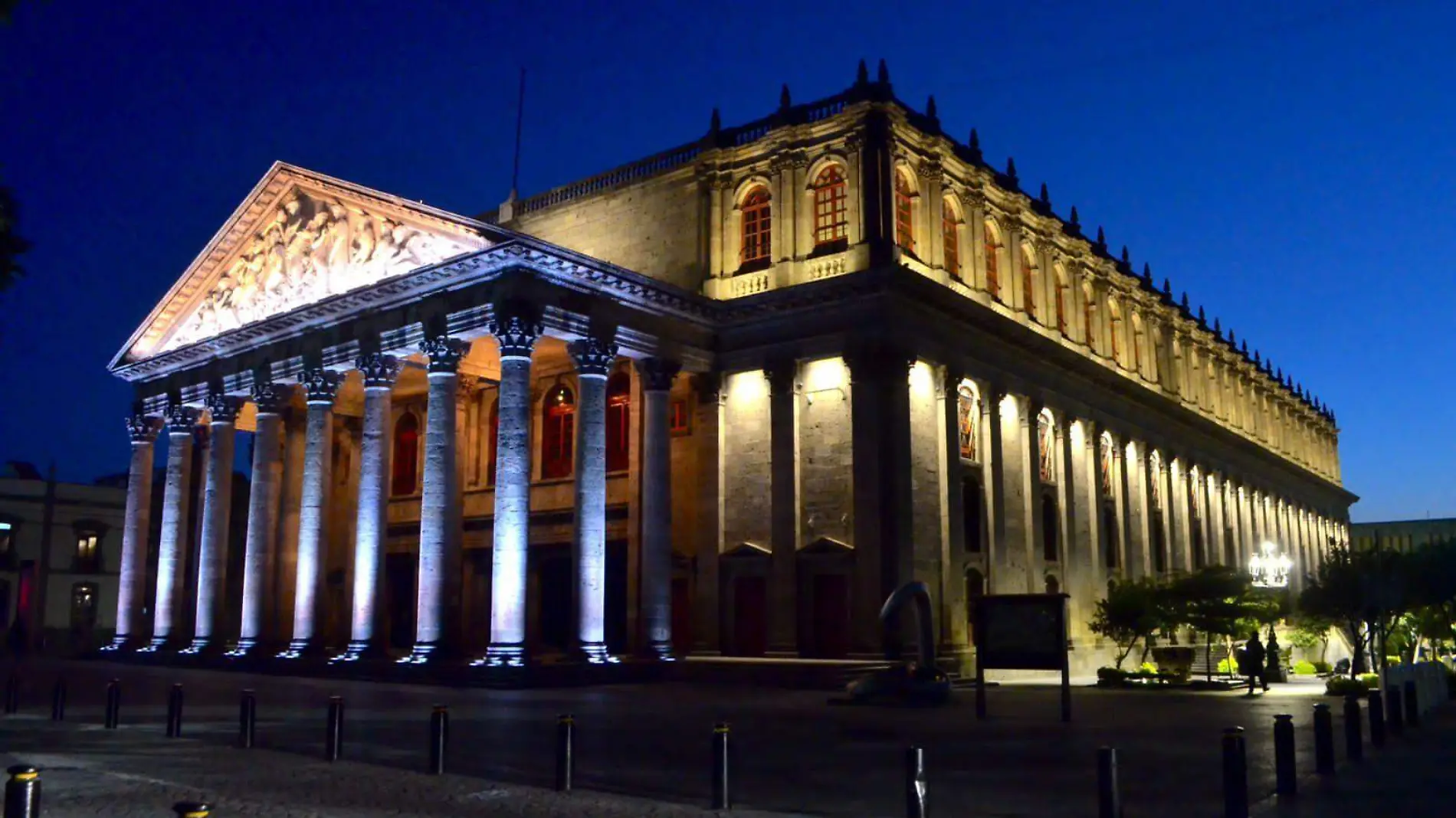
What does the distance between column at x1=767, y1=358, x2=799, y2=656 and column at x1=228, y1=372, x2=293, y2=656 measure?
15.6 metres

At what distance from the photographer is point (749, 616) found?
110 feet

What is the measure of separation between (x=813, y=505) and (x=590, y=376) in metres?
7.39

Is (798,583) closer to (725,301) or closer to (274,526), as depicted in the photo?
(725,301)

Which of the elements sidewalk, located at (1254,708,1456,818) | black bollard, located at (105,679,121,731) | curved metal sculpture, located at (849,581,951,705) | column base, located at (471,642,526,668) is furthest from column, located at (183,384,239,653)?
sidewalk, located at (1254,708,1456,818)

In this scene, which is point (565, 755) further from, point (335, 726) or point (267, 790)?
point (335, 726)

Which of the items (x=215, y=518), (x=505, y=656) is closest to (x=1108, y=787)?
(x=505, y=656)

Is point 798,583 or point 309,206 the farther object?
point 309,206

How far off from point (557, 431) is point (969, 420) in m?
13.6

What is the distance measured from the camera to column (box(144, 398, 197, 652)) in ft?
128

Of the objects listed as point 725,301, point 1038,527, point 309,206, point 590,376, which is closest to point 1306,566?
point 1038,527

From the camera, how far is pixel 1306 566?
72.2 meters

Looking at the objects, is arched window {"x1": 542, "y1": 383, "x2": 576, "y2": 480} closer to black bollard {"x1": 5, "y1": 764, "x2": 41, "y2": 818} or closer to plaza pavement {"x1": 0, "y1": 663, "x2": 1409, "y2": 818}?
plaza pavement {"x1": 0, "y1": 663, "x2": 1409, "y2": 818}

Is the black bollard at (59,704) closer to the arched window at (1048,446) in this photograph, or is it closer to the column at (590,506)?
the column at (590,506)

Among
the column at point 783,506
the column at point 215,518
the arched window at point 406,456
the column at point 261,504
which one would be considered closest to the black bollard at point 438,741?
the column at point 783,506
